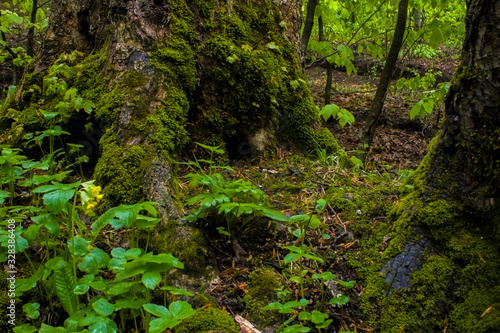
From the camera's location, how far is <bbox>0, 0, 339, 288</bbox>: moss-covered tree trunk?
8.86ft

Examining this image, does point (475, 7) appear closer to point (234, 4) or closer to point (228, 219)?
point (228, 219)

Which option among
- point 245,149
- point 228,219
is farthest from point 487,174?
point 245,149

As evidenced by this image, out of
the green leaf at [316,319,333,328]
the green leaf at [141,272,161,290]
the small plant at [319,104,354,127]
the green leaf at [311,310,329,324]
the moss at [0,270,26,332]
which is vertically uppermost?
the small plant at [319,104,354,127]

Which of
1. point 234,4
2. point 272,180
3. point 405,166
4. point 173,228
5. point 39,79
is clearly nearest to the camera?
point 173,228

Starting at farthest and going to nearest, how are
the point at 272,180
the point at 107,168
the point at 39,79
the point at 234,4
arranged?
the point at 234,4, the point at 39,79, the point at 272,180, the point at 107,168

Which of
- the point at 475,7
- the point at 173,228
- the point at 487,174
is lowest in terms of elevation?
the point at 173,228

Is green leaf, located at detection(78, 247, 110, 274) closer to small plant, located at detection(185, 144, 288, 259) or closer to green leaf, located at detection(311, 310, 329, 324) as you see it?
small plant, located at detection(185, 144, 288, 259)

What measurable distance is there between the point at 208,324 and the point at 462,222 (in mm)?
1498

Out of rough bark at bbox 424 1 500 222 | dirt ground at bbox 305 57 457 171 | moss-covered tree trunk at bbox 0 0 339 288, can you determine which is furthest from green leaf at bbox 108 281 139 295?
dirt ground at bbox 305 57 457 171

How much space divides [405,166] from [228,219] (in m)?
4.11

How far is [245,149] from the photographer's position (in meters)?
3.63

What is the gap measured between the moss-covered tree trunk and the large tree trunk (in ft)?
4.04

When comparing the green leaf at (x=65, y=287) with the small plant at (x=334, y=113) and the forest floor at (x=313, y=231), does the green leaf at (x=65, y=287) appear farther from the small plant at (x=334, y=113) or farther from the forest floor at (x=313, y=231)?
the small plant at (x=334, y=113)

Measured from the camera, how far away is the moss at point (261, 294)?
76.9 inches
